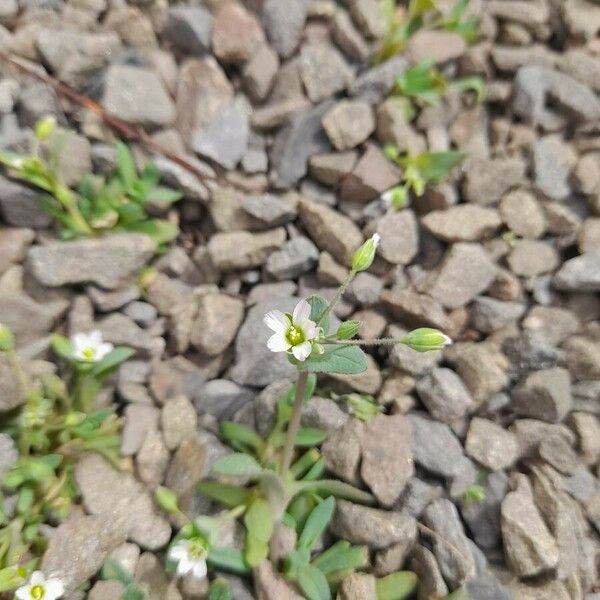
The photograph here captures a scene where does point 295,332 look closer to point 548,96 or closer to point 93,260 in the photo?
point 93,260

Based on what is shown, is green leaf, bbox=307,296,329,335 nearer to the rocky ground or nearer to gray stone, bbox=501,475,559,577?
the rocky ground

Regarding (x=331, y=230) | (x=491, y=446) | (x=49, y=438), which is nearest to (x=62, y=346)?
(x=49, y=438)

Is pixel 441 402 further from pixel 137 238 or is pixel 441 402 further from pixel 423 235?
pixel 137 238

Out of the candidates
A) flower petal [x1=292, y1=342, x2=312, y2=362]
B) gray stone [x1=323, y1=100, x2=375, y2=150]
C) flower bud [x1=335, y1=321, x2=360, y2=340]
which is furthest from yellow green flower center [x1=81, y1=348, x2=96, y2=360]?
gray stone [x1=323, y1=100, x2=375, y2=150]

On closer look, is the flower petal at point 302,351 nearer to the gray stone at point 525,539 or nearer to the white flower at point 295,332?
the white flower at point 295,332

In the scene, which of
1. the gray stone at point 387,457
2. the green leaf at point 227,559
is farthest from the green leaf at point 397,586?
the green leaf at point 227,559

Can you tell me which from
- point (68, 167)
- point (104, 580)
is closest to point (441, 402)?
point (104, 580)

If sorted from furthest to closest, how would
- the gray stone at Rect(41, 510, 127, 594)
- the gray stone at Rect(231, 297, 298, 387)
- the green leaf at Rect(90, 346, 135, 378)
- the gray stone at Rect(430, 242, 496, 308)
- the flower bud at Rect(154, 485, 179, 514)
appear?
the gray stone at Rect(430, 242, 496, 308) < the gray stone at Rect(231, 297, 298, 387) < the green leaf at Rect(90, 346, 135, 378) < the flower bud at Rect(154, 485, 179, 514) < the gray stone at Rect(41, 510, 127, 594)
